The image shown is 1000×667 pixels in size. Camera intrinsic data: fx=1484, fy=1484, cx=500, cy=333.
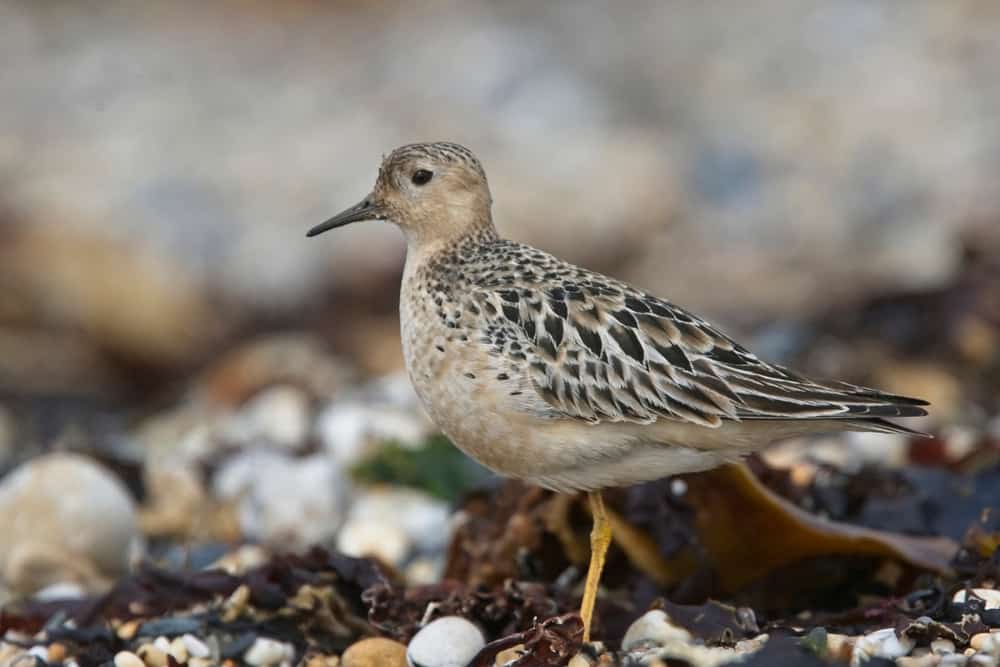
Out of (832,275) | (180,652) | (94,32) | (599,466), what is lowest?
(180,652)

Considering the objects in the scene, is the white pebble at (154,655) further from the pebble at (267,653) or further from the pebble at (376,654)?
the pebble at (376,654)

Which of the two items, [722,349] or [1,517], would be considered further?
[1,517]

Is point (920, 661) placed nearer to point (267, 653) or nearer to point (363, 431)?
point (267, 653)

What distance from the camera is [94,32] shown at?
56.3 feet

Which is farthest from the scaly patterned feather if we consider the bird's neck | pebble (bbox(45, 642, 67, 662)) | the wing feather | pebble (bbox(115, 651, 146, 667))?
pebble (bbox(45, 642, 67, 662))

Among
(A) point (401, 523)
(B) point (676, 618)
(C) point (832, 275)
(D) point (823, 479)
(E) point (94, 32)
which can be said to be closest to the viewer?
(B) point (676, 618)

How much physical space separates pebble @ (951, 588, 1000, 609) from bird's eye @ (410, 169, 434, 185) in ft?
7.33

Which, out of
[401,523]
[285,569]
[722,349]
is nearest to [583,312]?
[722,349]

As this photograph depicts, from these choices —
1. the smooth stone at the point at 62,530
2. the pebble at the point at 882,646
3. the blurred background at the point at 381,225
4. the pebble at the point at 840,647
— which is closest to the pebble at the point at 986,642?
the pebble at the point at 882,646

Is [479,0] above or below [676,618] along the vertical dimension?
above

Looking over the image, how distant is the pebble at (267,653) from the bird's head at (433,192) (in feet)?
4.81

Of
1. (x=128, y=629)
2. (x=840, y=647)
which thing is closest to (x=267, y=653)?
(x=128, y=629)

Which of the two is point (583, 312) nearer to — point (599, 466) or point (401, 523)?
point (599, 466)

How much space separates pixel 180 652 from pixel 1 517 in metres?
1.55
